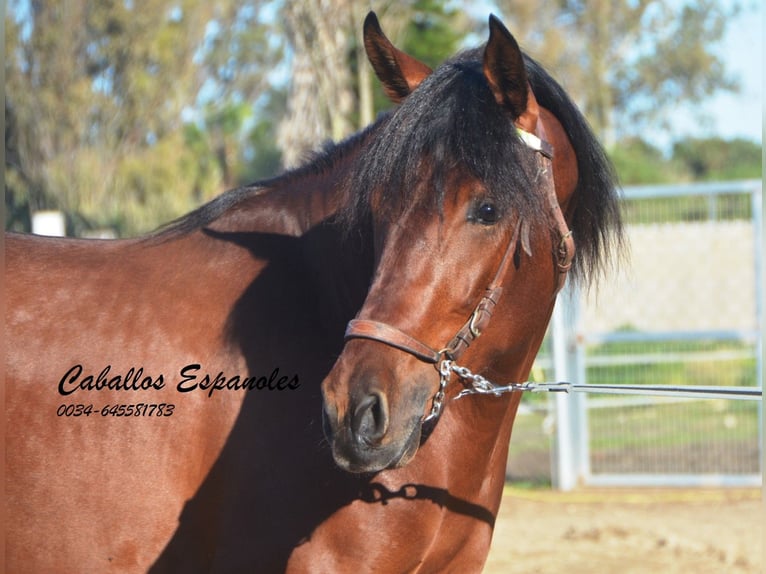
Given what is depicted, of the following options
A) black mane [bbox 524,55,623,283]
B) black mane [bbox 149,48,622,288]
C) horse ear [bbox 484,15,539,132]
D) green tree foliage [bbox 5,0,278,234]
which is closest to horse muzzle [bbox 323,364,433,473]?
black mane [bbox 149,48,622,288]

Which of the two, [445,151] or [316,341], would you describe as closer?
[445,151]

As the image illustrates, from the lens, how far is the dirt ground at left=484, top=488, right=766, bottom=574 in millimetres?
6055

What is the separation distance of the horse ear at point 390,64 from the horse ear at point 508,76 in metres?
0.34

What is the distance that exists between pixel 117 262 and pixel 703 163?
40.0m

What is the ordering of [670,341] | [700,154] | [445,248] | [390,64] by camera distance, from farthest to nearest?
[700,154]
[670,341]
[390,64]
[445,248]

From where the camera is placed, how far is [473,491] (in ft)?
9.19

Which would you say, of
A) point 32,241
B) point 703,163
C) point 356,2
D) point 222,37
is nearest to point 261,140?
point 222,37

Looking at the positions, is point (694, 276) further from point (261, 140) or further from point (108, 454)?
point (261, 140)

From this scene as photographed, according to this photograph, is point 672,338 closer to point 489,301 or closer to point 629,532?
point 629,532

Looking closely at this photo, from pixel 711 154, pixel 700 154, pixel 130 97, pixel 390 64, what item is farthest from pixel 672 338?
pixel 700 154

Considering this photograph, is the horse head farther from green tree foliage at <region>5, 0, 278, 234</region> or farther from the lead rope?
green tree foliage at <region>5, 0, 278, 234</region>

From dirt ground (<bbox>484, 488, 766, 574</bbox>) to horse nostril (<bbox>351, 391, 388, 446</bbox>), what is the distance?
4147mm

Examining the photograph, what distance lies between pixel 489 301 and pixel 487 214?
0.78 ft

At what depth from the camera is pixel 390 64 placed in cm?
287
